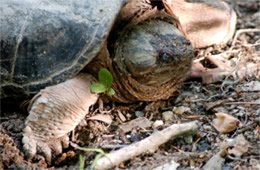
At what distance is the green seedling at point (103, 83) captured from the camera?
126 inches

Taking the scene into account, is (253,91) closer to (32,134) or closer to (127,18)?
(127,18)

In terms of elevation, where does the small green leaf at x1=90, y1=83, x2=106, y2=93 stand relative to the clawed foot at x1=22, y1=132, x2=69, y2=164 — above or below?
above

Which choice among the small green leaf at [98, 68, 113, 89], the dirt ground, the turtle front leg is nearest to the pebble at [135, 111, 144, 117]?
the dirt ground

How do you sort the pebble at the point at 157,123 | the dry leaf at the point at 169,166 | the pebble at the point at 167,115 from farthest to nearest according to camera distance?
the pebble at the point at 167,115
the pebble at the point at 157,123
the dry leaf at the point at 169,166

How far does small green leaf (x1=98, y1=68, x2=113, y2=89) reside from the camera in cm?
321

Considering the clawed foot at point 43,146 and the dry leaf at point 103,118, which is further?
the dry leaf at point 103,118

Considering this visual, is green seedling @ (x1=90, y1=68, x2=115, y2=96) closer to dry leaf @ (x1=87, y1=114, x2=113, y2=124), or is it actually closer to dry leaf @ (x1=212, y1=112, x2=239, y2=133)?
dry leaf @ (x1=87, y1=114, x2=113, y2=124)

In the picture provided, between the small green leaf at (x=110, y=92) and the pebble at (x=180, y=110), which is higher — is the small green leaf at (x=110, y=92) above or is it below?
above

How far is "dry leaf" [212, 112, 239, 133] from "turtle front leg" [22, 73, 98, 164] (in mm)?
795

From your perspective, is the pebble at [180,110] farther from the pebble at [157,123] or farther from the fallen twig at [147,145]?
the fallen twig at [147,145]

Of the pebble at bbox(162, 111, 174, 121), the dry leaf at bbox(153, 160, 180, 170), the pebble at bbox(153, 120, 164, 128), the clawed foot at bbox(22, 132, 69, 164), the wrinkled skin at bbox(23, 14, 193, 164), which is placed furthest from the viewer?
the pebble at bbox(162, 111, 174, 121)

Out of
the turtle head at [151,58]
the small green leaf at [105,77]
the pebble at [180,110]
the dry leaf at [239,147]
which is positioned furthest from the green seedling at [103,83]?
the dry leaf at [239,147]

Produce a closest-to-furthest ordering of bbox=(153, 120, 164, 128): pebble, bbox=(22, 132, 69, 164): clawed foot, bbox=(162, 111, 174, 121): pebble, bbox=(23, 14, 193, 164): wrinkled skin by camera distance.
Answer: bbox=(22, 132, 69, 164): clawed foot < bbox=(23, 14, 193, 164): wrinkled skin < bbox=(153, 120, 164, 128): pebble < bbox=(162, 111, 174, 121): pebble

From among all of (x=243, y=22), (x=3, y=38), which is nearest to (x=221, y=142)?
Answer: (x=3, y=38)
